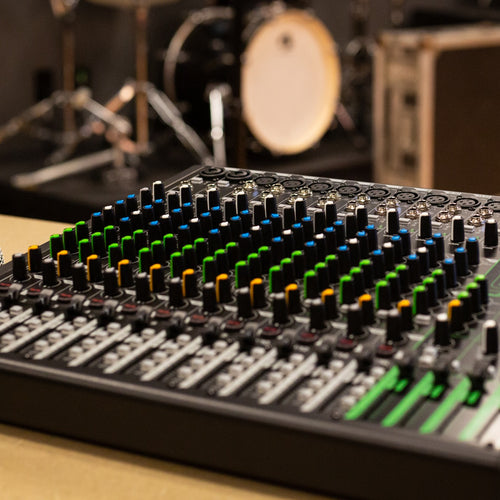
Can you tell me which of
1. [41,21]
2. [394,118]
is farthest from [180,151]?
[394,118]

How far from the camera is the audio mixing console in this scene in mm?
799

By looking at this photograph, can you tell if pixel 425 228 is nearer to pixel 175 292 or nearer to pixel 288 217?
pixel 288 217

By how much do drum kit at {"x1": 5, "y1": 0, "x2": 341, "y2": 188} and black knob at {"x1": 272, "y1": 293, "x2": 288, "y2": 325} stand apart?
4246 millimetres

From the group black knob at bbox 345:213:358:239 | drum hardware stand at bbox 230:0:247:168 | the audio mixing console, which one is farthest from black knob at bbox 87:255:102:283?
drum hardware stand at bbox 230:0:247:168

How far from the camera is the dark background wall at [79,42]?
5590 millimetres

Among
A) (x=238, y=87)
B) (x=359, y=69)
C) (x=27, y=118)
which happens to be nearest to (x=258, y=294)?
(x=238, y=87)

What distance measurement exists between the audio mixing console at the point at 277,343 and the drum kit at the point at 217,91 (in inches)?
159

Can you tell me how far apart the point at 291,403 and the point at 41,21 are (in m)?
5.22

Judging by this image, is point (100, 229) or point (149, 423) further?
point (100, 229)

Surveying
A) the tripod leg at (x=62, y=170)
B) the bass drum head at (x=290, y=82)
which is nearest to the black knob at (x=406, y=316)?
the tripod leg at (x=62, y=170)

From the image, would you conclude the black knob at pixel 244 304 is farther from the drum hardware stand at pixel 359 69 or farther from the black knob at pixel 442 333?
the drum hardware stand at pixel 359 69

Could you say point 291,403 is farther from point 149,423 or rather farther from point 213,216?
point 213,216

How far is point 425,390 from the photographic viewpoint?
0.84 metres

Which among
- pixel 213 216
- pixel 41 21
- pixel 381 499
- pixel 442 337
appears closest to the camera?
pixel 381 499
